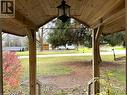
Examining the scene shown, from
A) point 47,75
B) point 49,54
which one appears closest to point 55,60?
point 49,54

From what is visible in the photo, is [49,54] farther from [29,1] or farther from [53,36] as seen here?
[29,1]

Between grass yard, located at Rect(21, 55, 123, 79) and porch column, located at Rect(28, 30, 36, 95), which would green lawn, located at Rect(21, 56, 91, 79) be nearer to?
grass yard, located at Rect(21, 55, 123, 79)

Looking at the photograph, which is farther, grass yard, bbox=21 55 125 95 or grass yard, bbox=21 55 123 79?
grass yard, bbox=21 55 123 79

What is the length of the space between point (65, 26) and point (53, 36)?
908 millimetres

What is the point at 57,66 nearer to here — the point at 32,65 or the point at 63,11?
the point at 32,65

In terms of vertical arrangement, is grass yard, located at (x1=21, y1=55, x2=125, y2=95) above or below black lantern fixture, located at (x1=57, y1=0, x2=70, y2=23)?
below

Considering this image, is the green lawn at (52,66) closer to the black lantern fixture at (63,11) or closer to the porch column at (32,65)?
the porch column at (32,65)

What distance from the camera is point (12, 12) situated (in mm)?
1912

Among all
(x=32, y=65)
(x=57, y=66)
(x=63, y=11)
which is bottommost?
(x=57, y=66)

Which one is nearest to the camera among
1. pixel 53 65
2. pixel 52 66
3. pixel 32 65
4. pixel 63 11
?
pixel 63 11

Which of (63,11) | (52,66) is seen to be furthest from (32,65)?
(52,66)

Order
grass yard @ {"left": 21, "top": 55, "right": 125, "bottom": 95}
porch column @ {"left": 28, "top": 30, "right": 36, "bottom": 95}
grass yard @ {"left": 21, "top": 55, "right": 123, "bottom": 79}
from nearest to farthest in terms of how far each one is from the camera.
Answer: porch column @ {"left": 28, "top": 30, "right": 36, "bottom": 95} < grass yard @ {"left": 21, "top": 55, "right": 125, "bottom": 95} < grass yard @ {"left": 21, "top": 55, "right": 123, "bottom": 79}

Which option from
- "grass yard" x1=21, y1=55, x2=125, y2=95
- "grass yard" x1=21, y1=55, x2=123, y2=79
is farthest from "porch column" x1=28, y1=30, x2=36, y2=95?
"grass yard" x1=21, y1=55, x2=123, y2=79

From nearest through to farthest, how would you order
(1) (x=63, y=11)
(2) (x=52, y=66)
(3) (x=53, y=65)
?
(1) (x=63, y=11) → (2) (x=52, y=66) → (3) (x=53, y=65)
